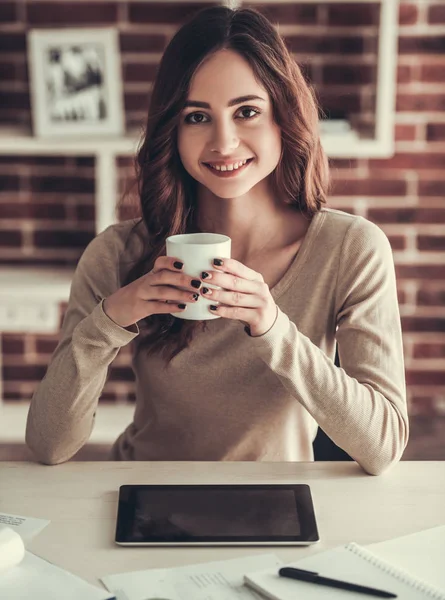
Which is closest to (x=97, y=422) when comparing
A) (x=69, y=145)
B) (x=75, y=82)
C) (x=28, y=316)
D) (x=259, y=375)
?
(x=28, y=316)

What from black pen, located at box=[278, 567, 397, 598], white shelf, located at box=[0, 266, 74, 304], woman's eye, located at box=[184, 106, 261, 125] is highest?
woman's eye, located at box=[184, 106, 261, 125]

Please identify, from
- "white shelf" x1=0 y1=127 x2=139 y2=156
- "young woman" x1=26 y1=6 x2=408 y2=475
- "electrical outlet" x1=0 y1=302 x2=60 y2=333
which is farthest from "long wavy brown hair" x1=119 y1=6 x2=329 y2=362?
"electrical outlet" x1=0 y1=302 x2=60 y2=333

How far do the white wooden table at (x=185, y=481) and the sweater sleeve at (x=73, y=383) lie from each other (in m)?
0.06

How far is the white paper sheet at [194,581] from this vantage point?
→ 2.99 feet

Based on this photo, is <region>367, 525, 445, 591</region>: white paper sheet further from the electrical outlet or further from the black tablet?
the electrical outlet

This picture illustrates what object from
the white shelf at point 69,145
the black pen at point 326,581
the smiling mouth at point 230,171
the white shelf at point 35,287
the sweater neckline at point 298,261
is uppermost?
the smiling mouth at point 230,171

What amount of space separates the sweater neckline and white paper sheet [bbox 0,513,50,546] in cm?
59

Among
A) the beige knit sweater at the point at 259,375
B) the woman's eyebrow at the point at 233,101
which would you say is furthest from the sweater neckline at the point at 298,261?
the woman's eyebrow at the point at 233,101

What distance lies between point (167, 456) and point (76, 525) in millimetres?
459

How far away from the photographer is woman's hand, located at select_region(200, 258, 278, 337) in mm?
1100

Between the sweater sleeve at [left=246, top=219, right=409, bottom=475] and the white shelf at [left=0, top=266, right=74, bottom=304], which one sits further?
the white shelf at [left=0, top=266, right=74, bottom=304]

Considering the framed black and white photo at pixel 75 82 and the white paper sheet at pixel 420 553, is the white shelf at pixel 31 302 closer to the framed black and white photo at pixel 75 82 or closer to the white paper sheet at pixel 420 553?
the framed black and white photo at pixel 75 82

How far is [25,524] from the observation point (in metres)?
1.08

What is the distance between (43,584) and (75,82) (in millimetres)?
1998
